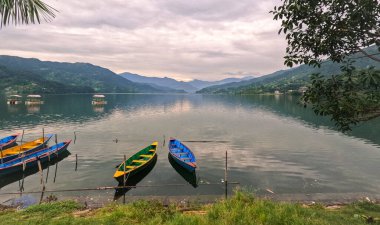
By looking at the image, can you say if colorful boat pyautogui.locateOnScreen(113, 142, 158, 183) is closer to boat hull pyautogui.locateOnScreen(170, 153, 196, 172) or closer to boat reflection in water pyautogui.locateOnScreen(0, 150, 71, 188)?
boat hull pyautogui.locateOnScreen(170, 153, 196, 172)

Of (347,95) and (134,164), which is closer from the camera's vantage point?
(347,95)

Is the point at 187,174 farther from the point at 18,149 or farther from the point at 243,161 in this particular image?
the point at 18,149

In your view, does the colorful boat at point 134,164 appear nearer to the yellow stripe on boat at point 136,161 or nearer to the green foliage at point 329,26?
the yellow stripe on boat at point 136,161

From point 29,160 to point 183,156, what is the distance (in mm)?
23780

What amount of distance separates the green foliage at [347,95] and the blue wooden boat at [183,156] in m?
25.5

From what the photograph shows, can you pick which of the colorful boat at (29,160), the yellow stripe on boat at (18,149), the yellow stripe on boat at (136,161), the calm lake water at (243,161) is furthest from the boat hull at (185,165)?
the yellow stripe on boat at (18,149)

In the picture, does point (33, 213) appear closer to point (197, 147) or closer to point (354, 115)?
point (354, 115)

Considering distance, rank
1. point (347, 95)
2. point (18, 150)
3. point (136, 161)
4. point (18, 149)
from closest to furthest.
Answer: point (347, 95), point (136, 161), point (18, 150), point (18, 149)

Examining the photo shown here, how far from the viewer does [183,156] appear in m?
40.7

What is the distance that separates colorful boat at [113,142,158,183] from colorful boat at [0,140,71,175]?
976 centimetres

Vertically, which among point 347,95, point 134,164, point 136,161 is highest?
point 347,95

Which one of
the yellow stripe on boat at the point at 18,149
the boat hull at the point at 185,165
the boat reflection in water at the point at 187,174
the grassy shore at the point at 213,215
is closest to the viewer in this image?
the grassy shore at the point at 213,215

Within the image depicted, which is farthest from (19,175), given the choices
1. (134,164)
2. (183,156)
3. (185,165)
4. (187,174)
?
(187,174)

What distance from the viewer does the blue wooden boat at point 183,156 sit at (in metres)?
35.4
